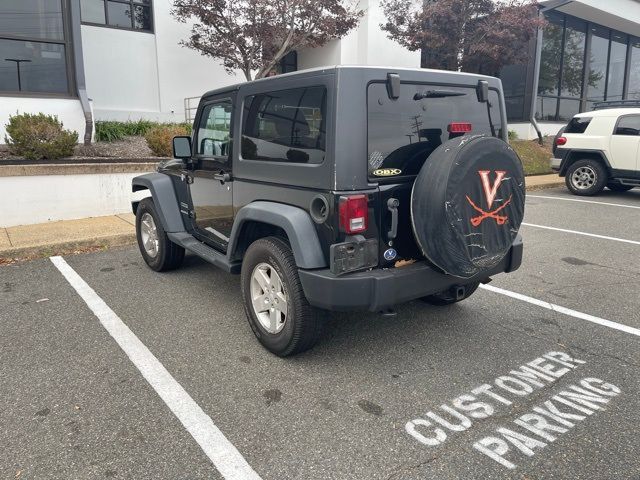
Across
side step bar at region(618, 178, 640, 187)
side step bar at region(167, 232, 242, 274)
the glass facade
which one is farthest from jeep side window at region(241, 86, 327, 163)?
the glass facade

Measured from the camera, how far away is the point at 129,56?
14.6 meters

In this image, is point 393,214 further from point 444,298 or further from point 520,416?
point 444,298

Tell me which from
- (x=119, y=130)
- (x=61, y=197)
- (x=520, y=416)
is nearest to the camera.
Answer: (x=520, y=416)

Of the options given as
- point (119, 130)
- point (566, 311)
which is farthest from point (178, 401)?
point (119, 130)

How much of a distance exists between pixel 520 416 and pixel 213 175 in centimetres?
294

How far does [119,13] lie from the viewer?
14.6m

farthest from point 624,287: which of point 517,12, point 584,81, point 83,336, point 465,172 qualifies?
point 584,81

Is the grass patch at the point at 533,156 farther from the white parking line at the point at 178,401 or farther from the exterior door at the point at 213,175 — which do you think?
the white parking line at the point at 178,401

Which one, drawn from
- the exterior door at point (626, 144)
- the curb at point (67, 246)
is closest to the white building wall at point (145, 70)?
the curb at point (67, 246)

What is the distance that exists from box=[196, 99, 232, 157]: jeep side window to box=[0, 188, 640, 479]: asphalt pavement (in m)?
1.37

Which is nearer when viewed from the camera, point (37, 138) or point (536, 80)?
point (37, 138)

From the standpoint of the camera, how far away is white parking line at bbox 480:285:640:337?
3.86m

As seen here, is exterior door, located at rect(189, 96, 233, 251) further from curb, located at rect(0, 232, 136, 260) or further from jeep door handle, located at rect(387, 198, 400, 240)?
curb, located at rect(0, 232, 136, 260)

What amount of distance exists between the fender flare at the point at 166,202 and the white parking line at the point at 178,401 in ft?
3.17
